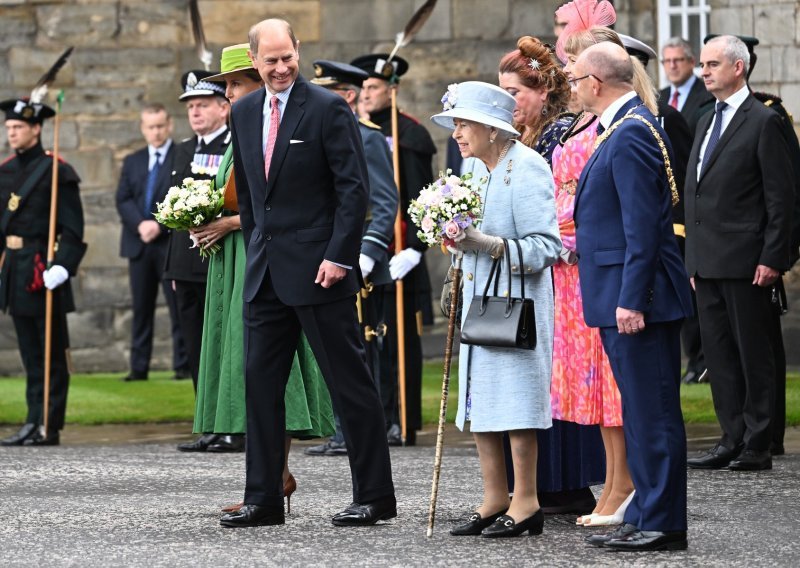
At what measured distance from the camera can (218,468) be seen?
894 cm

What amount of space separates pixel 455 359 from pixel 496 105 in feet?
27.2

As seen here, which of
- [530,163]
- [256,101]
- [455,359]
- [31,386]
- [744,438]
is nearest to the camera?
[530,163]

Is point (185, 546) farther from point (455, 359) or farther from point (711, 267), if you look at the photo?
point (455, 359)

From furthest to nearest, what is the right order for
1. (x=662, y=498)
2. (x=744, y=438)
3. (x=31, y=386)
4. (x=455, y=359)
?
1. (x=455, y=359)
2. (x=31, y=386)
3. (x=744, y=438)
4. (x=662, y=498)

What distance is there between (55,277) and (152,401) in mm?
1983

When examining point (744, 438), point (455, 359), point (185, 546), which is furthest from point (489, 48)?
point (185, 546)

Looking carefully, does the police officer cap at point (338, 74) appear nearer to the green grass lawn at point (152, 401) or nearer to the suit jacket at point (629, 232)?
the green grass lawn at point (152, 401)

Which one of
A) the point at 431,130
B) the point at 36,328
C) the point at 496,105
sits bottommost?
the point at 36,328

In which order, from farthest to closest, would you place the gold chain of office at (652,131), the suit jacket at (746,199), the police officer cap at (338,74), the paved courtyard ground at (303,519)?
the police officer cap at (338,74) → the suit jacket at (746,199) → the gold chain of office at (652,131) → the paved courtyard ground at (303,519)

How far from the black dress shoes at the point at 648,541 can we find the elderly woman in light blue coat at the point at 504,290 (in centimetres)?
45

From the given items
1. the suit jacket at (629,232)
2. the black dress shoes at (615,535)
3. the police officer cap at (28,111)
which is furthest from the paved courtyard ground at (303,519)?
the police officer cap at (28,111)

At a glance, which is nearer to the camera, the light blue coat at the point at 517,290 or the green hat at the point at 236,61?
the light blue coat at the point at 517,290

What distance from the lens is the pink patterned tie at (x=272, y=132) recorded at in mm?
6906

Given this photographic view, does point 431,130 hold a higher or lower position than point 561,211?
higher
